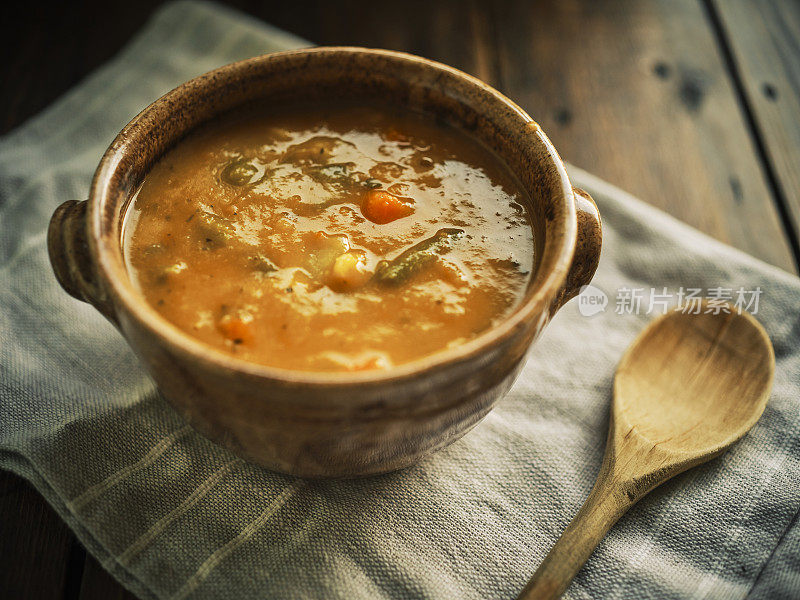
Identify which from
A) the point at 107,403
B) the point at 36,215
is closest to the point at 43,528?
the point at 107,403

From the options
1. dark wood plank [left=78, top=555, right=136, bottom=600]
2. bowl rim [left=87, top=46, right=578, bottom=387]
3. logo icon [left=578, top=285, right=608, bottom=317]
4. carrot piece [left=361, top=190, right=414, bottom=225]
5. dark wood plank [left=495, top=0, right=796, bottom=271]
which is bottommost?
dark wood plank [left=78, top=555, right=136, bottom=600]

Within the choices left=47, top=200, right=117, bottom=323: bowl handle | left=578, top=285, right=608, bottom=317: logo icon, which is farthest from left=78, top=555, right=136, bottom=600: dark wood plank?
left=578, top=285, right=608, bottom=317: logo icon

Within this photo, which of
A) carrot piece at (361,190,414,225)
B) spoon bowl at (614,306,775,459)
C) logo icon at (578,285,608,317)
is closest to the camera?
carrot piece at (361,190,414,225)

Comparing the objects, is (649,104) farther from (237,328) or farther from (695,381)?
(237,328)

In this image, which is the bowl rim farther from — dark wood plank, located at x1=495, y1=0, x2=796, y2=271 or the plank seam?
the plank seam

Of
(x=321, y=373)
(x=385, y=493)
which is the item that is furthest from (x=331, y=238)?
(x=385, y=493)

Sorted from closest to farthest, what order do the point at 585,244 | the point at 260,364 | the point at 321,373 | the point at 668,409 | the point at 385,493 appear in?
the point at 321,373 < the point at 260,364 < the point at 585,244 < the point at 385,493 < the point at 668,409

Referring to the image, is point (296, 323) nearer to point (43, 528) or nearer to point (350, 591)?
point (350, 591)

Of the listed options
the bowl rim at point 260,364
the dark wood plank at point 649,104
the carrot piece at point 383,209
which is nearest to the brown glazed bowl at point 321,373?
the bowl rim at point 260,364
